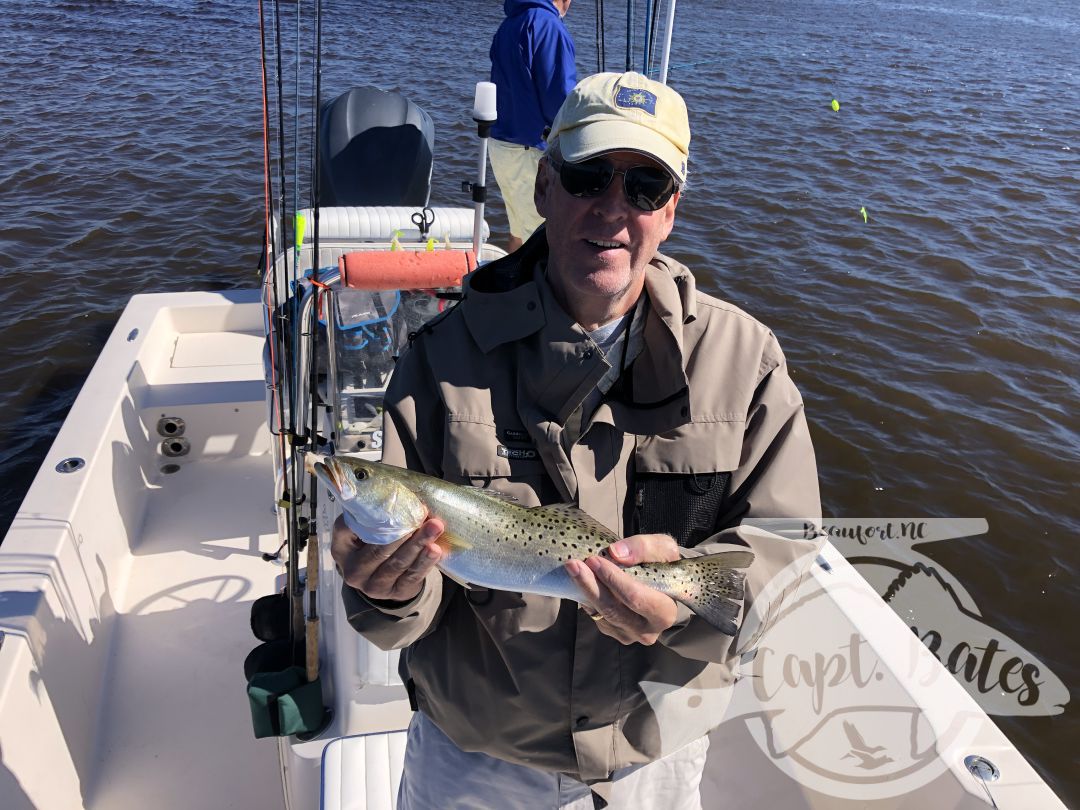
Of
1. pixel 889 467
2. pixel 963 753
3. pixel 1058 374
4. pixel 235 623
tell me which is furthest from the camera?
pixel 1058 374

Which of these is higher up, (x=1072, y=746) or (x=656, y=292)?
(x=656, y=292)

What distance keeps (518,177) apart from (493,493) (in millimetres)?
5651

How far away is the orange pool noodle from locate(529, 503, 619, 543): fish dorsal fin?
194cm

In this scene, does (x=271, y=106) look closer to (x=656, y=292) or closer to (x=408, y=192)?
(x=408, y=192)

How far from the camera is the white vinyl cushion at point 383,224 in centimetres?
559

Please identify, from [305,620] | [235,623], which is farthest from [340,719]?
[235,623]

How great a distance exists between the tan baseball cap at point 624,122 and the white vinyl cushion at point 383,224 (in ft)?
10.9

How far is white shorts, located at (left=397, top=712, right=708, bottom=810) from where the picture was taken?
7.87ft

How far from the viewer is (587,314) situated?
Result: 2.30 meters

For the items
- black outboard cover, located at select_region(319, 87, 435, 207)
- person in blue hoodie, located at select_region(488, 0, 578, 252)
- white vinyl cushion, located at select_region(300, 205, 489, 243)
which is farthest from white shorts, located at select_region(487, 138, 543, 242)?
white vinyl cushion, located at select_region(300, 205, 489, 243)

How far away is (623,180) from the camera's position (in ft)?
7.23

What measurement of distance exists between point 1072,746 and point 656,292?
5.74 meters

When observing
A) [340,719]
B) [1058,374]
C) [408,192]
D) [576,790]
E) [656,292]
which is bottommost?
[1058,374]

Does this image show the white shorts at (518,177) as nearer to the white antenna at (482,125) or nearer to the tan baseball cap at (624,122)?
the white antenna at (482,125)
